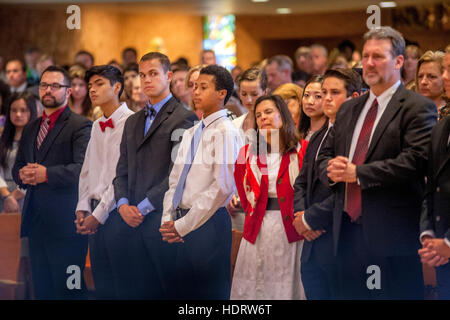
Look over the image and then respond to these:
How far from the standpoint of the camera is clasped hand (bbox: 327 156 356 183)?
128 inches

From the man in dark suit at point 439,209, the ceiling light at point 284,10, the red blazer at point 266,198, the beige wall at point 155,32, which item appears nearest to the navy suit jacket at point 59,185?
the red blazer at point 266,198

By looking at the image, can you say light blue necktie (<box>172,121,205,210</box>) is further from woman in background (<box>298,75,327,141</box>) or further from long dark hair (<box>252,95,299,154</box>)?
woman in background (<box>298,75,327,141</box>)

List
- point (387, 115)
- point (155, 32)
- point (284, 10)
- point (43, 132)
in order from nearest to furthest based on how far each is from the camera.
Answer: point (387, 115) < point (43, 132) < point (284, 10) < point (155, 32)

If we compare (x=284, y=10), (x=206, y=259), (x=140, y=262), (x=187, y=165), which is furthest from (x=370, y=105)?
(x=284, y=10)

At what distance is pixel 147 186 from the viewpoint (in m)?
4.05

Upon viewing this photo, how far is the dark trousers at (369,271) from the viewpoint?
10.8 feet

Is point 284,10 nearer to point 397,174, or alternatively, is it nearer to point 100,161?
point 100,161

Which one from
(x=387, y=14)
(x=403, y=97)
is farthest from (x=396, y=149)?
(x=387, y=14)

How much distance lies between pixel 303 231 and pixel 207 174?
25.0 inches

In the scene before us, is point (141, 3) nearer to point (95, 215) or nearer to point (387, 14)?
point (387, 14)

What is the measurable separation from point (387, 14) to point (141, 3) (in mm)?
4363

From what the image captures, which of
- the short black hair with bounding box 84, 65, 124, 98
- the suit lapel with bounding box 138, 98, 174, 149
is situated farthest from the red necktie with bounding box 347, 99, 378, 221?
the short black hair with bounding box 84, 65, 124, 98

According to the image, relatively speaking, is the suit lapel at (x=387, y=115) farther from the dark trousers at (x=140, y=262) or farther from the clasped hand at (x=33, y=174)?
the clasped hand at (x=33, y=174)

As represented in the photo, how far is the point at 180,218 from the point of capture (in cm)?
388
